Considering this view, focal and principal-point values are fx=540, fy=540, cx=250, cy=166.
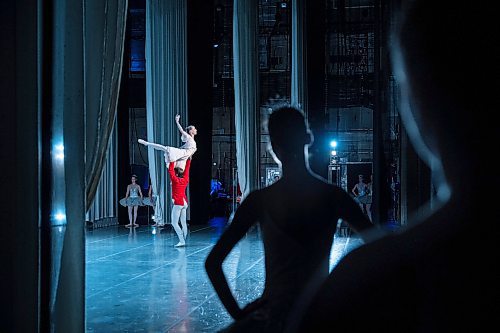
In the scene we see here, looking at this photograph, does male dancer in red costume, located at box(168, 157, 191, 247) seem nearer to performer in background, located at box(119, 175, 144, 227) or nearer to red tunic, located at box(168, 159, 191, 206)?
red tunic, located at box(168, 159, 191, 206)

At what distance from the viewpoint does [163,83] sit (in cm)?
1351

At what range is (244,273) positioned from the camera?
675cm

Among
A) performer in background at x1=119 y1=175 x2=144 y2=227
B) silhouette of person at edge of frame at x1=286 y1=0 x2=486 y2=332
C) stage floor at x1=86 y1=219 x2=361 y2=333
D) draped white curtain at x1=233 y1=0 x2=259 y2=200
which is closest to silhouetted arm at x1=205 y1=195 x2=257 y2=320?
silhouette of person at edge of frame at x1=286 y1=0 x2=486 y2=332

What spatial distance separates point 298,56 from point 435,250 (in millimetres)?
13997

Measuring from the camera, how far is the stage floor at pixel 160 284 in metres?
4.42

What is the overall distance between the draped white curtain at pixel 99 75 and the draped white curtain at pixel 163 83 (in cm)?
918

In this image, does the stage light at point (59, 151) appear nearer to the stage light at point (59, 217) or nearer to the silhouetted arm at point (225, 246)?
the stage light at point (59, 217)

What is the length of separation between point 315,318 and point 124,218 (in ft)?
51.9

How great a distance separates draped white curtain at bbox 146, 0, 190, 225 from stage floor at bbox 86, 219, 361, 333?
2865mm

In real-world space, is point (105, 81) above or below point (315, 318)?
above

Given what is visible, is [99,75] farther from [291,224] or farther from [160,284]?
[160,284]

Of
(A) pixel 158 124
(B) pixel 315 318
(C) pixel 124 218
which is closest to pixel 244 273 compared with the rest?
(B) pixel 315 318

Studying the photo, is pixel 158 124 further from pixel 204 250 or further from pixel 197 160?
pixel 204 250

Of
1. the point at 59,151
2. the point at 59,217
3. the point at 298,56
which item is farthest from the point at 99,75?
the point at 298,56
